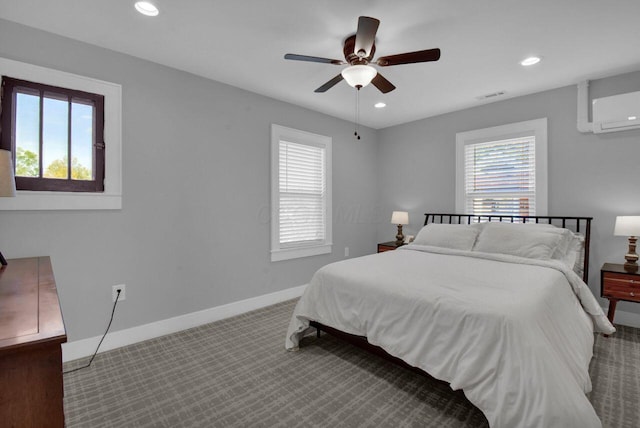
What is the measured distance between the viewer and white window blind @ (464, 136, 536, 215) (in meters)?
3.63

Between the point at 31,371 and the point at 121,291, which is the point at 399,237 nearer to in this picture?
the point at 121,291

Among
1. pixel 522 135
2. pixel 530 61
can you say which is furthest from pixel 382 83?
pixel 522 135

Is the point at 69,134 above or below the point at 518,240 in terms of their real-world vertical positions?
above

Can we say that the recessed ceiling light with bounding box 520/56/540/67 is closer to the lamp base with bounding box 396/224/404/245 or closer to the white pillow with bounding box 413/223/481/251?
the white pillow with bounding box 413/223/481/251

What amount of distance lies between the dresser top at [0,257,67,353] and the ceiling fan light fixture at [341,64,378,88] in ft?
7.03

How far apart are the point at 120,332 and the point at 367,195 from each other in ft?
12.4

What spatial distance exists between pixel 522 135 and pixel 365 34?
→ 279cm

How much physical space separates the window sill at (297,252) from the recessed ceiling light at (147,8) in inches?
100

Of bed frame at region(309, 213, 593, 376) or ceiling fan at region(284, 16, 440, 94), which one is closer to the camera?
ceiling fan at region(284, 16, 440, 94)

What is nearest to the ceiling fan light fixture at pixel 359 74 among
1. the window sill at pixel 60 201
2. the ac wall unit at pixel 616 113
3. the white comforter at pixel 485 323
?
the white comforter at pixel 485 323

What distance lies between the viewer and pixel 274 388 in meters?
2.05

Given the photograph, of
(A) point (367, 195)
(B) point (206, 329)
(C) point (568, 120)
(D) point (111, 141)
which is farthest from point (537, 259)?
(D) point (111, 141)

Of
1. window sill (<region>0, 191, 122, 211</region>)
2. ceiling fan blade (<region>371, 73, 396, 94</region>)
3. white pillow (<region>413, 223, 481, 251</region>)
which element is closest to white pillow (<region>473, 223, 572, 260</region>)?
white pillow (<region>413, 223, 481, 251</region>)

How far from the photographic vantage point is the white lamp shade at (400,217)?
4.54 meters
